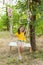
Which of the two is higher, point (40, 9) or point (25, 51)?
point (40, 9)

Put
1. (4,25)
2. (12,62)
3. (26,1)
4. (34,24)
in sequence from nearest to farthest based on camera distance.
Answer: (12,62)
(34,24)
(26,1)
(4,25)

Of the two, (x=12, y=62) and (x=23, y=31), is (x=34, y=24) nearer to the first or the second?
(x=23, y=31)

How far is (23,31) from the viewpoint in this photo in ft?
27.4

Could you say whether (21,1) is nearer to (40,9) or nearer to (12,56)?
(40,9)

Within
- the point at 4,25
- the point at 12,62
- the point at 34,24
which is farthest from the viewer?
the point at 4,25

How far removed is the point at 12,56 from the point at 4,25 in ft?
34.9

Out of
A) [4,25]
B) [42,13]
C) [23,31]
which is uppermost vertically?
[42,13]

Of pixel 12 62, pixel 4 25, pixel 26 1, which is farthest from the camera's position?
pixel 4 25

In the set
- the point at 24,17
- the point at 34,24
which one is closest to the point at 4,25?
the point at 24,17

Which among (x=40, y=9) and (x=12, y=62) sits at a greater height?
(x=40, y=9)

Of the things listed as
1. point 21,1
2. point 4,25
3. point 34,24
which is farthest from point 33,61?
point 4,25

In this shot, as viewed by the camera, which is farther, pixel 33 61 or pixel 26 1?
pixel 26 1

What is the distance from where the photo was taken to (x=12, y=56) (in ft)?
28.9

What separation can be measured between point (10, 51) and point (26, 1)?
1958mm
